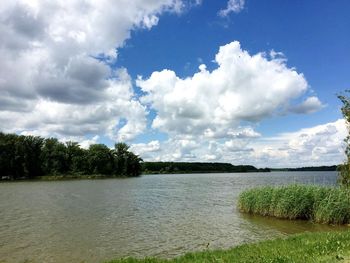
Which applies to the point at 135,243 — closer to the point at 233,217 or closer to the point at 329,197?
the point at 233,217

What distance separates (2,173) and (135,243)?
110695 millimetres

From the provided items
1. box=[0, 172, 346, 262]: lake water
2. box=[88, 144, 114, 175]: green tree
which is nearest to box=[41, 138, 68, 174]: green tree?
box=[88, 144, 114, 175]: green tree

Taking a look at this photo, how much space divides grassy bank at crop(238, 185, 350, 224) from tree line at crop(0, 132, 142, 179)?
334 feet

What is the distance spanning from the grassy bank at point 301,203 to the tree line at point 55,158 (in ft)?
334

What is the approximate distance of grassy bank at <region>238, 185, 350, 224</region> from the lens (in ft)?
87.7

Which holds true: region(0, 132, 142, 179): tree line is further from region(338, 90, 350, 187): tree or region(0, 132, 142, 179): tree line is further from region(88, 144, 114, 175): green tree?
region(338, 90, 350, 187): tree

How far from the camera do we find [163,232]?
25312 millimetres

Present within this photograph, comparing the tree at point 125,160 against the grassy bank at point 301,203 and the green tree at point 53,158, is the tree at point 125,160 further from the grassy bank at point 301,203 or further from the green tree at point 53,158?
the grassy bank at point 301,203

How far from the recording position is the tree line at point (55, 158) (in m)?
120

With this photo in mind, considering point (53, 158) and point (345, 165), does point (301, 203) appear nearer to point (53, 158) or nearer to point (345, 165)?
point (345, 165)

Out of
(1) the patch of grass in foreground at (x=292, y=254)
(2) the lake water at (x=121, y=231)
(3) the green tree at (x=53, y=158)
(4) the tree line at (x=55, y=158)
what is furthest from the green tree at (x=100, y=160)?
(1) the patch of grass in foreground at (x=292, y=254)

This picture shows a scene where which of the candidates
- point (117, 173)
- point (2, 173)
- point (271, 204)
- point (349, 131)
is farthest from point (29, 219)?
point (117, 173)

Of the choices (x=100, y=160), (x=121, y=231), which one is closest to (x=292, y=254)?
(x=121, y=231)

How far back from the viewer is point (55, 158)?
420 ft
